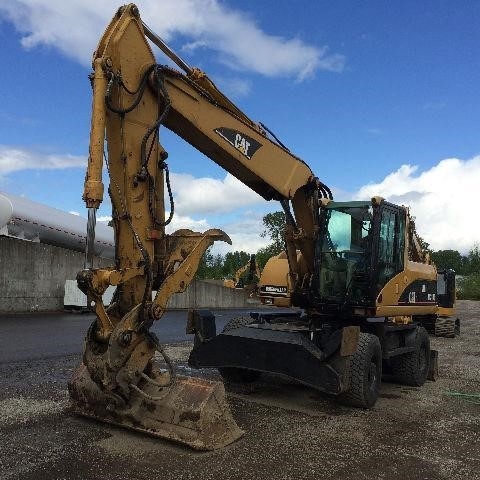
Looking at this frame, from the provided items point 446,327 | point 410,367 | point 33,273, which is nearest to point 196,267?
point 410,367

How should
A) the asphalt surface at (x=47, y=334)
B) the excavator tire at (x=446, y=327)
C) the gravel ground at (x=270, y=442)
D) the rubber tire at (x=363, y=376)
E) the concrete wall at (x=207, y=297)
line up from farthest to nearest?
1. the concrete wall at (x=207, y=297)
2. the excavator tire at (x=446, y=327)
3. the asphalt surface at (x=47, y=334)
4. the rubber tire at (x=363, y=376)
5. the gravel ground at (x=270, y=442)

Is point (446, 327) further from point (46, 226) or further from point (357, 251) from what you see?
point (46, 226)

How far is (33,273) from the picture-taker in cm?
2011

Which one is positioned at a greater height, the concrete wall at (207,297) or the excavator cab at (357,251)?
the excavator cab at (357,251)

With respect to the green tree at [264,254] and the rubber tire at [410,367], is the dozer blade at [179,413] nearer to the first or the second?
the rubber tire at [410,367]

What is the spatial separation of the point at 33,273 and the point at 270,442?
16.8 m

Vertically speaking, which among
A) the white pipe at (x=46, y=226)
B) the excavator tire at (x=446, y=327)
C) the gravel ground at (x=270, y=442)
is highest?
the white pipe at (x=46, y=226)

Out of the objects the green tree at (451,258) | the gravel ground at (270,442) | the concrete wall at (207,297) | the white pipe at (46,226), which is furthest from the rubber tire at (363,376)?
the green tree at (451,258)

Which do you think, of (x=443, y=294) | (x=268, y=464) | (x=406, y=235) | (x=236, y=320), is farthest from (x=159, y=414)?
(x=443, y=294)

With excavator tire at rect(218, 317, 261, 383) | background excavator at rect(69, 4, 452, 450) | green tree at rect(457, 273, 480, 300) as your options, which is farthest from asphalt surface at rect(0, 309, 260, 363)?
green tree at rect(457, 273, 480, 300)

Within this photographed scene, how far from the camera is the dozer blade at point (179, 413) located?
498cm

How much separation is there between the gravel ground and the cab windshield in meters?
1.48

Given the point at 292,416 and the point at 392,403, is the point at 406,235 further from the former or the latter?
the point at 292,416

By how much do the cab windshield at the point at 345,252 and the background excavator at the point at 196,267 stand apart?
15mm
